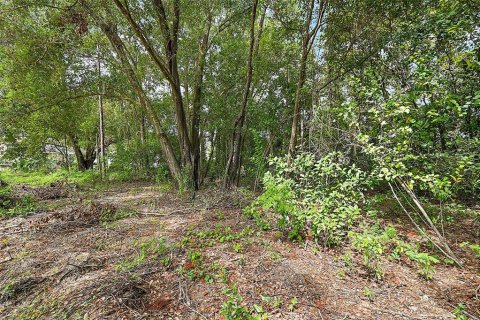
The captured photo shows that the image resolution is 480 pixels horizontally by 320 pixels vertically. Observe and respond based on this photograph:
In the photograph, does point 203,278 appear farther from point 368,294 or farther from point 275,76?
point 275,76

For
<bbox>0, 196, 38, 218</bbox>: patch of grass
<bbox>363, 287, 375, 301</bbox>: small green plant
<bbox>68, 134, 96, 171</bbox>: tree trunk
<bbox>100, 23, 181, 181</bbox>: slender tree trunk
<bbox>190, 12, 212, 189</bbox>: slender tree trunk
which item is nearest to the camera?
<bbox>363, 287, 375, 301</bbox>: small green plant

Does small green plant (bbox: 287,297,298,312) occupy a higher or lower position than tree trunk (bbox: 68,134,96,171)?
lower

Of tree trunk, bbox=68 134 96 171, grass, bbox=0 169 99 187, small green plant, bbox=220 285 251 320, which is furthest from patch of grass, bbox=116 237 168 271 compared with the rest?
tree trunk, bbox=68 134 96 171

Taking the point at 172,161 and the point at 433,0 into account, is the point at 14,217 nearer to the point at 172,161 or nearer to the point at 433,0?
the point at 172,161

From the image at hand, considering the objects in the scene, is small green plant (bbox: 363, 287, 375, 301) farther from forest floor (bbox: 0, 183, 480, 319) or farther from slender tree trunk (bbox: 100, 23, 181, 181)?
slender tree trunk (bbox: 100, 23, 181, 181)

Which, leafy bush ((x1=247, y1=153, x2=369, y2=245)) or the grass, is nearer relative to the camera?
leafy bush ((x1=247, y1=153, x2=369, y2=245))

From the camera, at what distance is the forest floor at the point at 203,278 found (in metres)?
1.79

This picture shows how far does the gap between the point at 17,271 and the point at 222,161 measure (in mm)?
8728

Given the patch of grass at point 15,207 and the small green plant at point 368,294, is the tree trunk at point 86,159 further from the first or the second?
the small green plant at point 368,294

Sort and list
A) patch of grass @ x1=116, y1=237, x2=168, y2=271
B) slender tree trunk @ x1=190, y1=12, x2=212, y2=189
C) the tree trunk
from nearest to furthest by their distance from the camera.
Answer: 1. patch of grass @ x1=116, y1=237, x2=168, y2=271
2. slender tree trunk @ x1=190, y1=12, x2=212, y2=189
3. the tree trunk

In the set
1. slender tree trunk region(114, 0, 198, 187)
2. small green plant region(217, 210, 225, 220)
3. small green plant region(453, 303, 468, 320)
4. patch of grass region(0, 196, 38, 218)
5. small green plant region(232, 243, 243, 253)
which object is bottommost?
small green plant region(453, 303, 468, 320)

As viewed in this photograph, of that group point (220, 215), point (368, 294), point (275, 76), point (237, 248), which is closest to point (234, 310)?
point (237, 248)

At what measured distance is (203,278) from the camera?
2.18 metres

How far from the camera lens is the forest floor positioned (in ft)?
5.88
